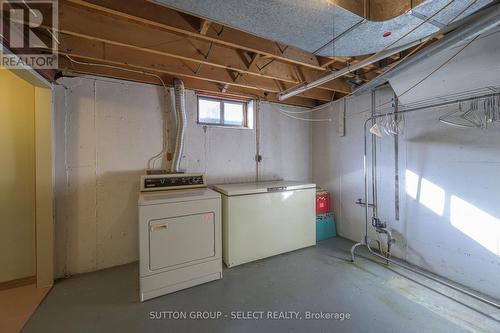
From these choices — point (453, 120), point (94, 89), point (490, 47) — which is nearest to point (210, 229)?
point (94, 89)

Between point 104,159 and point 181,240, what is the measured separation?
1392 mm

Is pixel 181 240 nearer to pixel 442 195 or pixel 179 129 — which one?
pixel 179 129

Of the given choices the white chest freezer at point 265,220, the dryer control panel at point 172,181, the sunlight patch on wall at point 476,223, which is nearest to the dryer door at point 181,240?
the white chest freezer at point 265,220

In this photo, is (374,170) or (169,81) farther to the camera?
(374,170)

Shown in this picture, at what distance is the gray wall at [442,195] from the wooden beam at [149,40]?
1750 millimetres

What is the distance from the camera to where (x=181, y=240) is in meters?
2.02

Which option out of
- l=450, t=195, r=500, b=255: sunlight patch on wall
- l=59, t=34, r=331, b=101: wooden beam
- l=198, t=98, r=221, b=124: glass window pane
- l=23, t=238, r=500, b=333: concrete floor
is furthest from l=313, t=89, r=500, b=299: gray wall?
l=198, t=98, r=221, b=124: glass window pane

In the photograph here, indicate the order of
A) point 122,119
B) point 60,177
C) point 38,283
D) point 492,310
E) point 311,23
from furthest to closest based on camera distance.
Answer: point 122,119 < point 60,177 < point 38,283 < point 492,310 < point 311,23

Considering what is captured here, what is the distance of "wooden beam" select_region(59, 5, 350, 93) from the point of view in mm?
1539

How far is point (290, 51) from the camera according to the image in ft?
6.56

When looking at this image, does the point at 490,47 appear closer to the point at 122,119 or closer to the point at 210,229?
the point at 210,229

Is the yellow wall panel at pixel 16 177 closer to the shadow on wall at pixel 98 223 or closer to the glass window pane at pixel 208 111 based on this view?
the shadow on wall at pixel 98 223

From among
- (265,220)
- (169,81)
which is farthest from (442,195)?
(169,81)

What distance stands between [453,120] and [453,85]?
1.15ft
